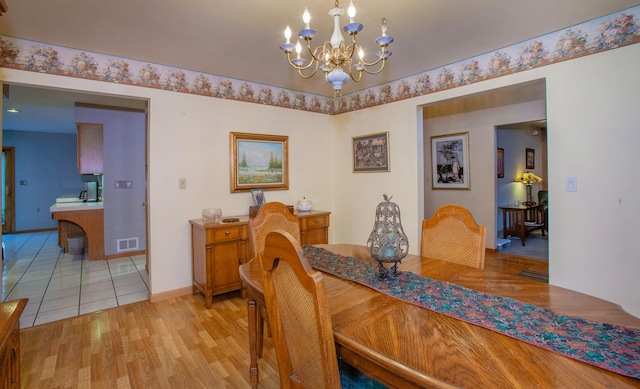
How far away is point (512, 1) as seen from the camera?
6.54 ft

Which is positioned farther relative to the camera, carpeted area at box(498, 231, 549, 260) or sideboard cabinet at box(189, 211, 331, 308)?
carpeted area at box(498, 231, 549, 260)

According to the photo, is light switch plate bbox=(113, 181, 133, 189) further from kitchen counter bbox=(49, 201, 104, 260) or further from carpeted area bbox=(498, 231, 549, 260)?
carpeted area bbox=(498, 231, 549, 260)

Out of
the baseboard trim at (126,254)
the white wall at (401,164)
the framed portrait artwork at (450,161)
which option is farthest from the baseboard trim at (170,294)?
the framed portrait artwork at (450,161)

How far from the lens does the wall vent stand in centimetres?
475

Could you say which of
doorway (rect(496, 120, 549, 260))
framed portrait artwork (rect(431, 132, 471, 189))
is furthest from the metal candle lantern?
doorway (rect(496, 120, 549, 260))

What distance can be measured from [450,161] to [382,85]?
2.21 meters

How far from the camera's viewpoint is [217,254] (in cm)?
296

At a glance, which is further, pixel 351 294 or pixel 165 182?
pixel 165 182

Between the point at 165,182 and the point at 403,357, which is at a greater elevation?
the point at 165,182

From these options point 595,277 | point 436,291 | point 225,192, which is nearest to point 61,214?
point 225,192

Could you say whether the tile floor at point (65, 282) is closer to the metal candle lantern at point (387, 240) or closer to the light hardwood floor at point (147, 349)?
the light hardwood floor at point (147, 349)

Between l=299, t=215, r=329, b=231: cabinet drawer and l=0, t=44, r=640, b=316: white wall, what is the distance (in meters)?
0.50

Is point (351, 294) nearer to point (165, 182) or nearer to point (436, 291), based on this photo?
point (436, 291)

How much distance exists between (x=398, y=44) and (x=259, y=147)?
6.26 ft
